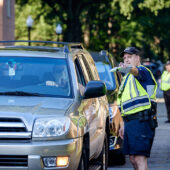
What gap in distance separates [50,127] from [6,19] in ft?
84.8

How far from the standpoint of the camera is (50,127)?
6.18 m

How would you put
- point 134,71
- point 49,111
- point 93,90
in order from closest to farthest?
point 49,111
point 93,90
point 134,71

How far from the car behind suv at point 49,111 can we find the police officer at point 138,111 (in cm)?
34

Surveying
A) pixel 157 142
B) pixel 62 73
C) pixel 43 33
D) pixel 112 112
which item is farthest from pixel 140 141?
pixel 43 33

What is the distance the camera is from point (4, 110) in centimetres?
627

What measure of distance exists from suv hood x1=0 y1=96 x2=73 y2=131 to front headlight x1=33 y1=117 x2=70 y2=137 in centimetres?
5

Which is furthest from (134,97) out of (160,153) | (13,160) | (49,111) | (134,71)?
(160,153)

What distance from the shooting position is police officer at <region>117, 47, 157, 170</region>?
286 inches

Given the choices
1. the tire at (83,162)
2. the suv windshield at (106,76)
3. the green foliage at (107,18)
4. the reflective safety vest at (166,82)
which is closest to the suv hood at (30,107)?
the tire at (83,162)

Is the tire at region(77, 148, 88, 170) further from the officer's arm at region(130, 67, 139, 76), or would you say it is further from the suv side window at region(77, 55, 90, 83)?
the suv side window at region(77, 55, 90, 83)

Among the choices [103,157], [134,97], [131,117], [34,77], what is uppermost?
[34,77]

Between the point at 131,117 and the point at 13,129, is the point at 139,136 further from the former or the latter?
the point at 13,129

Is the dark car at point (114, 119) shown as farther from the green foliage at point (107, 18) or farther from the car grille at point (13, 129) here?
the green foliage at point (107, 18)

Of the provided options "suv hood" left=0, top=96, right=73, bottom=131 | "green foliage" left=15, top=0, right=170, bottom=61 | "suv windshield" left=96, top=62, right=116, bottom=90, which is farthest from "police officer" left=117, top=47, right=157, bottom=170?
"green foliage" left=15, top=0, right=170, bottom=61
